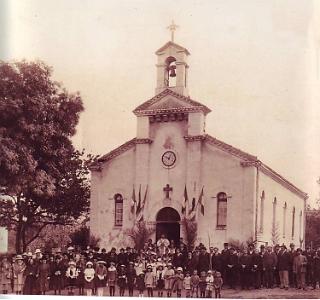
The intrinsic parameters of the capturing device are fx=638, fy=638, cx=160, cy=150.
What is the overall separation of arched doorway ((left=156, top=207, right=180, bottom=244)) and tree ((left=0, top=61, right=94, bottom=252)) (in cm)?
69

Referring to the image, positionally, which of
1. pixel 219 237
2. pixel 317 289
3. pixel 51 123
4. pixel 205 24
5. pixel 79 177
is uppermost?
pixel 205 24

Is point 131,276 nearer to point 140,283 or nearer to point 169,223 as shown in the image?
point 140,283

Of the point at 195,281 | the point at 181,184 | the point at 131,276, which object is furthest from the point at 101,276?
the point at 181,184

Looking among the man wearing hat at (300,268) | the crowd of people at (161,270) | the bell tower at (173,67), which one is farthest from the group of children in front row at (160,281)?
the bell tower at (173,67)

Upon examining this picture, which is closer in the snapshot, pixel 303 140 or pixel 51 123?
pixel 303 140

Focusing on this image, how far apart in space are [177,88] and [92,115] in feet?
2.64

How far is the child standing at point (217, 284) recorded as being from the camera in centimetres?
546

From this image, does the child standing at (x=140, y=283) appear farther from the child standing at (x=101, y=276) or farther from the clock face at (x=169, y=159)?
the clock face at (x=169, y=159)

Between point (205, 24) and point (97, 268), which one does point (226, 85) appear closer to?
point (205, 24)

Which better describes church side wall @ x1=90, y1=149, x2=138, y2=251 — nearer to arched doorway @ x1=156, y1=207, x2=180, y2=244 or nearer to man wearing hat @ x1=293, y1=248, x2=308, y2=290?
arched doorway @ x1=156, y1=207, x2=180, y2=244

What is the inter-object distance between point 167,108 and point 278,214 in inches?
52.7

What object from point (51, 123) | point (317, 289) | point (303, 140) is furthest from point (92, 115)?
point (317, 289)

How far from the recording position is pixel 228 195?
553 centimetres

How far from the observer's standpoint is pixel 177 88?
5.66 m
